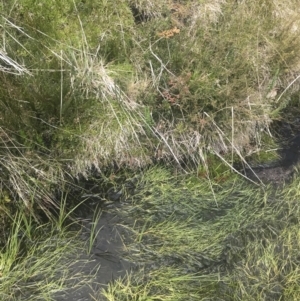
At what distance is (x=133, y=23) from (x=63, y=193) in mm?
1920

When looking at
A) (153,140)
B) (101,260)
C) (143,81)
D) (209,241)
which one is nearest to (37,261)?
(101,260)

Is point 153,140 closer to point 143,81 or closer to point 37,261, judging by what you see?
point 143,81

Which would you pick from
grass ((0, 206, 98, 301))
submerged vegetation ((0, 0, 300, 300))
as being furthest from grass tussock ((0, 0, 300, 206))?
grass ((0, 206, 98, 301))

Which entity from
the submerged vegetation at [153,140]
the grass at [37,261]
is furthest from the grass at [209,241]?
the grass at [37,261]

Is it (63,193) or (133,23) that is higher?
(133,23)

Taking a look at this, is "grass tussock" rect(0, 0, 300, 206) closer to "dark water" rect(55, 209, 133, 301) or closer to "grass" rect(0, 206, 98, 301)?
"grass" rect(0, 206, 98, 301)

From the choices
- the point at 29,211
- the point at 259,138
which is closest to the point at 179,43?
the point at 259,138

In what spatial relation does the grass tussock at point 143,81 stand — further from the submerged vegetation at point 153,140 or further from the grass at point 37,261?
the grass at point 37,261

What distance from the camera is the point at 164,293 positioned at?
329 cm

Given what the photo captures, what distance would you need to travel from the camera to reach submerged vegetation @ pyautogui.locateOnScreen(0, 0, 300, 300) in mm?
3416

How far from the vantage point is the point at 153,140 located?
4.20m

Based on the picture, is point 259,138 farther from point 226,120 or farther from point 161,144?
point 161,144

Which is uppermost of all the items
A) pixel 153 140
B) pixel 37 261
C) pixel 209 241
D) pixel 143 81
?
pixel 143 81

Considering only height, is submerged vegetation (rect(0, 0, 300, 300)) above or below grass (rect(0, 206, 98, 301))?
above
